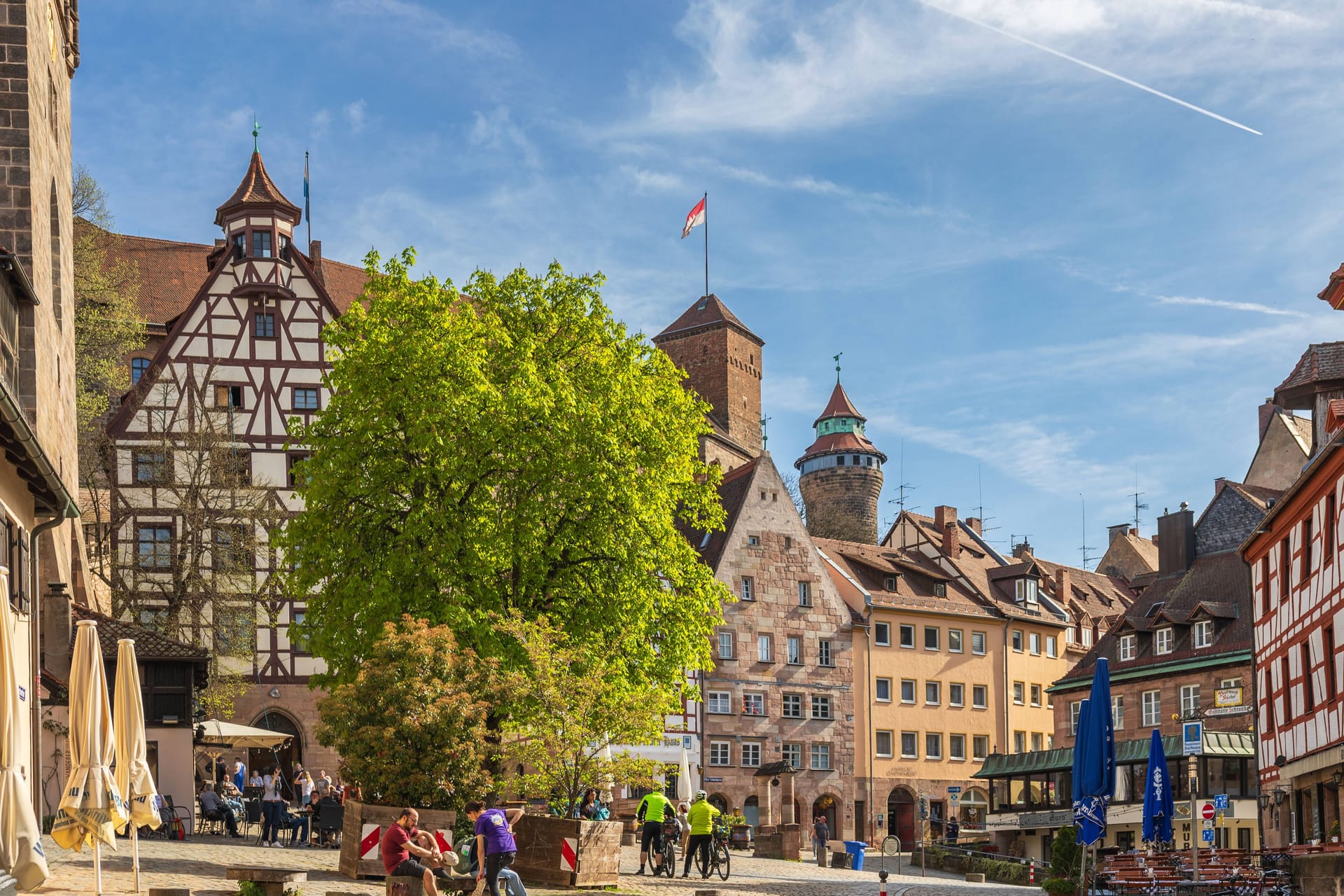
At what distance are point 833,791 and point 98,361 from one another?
29030 mm

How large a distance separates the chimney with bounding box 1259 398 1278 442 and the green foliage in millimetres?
47531

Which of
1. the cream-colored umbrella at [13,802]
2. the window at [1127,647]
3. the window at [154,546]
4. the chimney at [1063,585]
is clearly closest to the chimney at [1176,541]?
the window at [1127,647]

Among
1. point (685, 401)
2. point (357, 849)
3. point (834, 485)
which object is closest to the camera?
point (357, 849)

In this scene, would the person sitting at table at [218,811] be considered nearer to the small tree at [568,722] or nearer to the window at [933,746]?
the small tree at [568,722]

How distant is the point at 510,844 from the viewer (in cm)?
1858

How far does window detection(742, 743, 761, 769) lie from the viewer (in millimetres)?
60156

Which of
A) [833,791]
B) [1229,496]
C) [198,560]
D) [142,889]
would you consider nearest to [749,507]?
[833,791]

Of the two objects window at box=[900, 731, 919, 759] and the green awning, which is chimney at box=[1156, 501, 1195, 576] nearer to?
the green awning

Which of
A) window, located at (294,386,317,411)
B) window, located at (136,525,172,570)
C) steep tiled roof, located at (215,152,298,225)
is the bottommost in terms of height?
window, located at (136,525,172,570)

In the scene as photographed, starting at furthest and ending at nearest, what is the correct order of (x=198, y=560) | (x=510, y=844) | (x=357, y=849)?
(x=198, y=560) < (x=357, y=849) < (x=510, y=844)

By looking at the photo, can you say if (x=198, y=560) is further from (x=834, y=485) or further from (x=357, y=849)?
(x=834, y=485)

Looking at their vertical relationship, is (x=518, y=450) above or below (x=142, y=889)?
above

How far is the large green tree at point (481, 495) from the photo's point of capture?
1203 inches

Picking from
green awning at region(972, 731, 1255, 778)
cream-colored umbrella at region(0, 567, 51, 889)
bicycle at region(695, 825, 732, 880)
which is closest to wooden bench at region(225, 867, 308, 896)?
cream-colored umbrella at region(0, 567, 51, 889)
